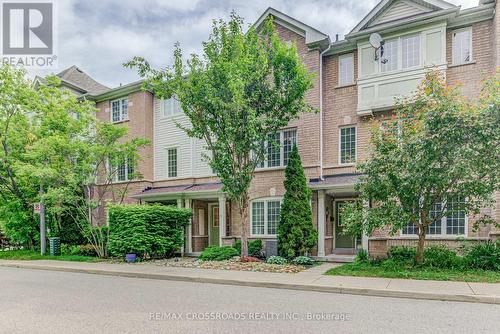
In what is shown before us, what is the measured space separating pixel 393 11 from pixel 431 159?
766 centimetres

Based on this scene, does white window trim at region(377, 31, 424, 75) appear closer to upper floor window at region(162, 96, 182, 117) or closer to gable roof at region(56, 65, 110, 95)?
upper floor window at region(162, 96, 182, 117)

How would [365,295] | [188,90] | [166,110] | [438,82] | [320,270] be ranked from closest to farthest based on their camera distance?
1. [365,295]
2. [438,82]
3. [320,270]
4. [188,90]
5. [166,110]

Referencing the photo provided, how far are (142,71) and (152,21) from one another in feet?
10.3

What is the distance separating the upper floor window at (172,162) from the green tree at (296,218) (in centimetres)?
754

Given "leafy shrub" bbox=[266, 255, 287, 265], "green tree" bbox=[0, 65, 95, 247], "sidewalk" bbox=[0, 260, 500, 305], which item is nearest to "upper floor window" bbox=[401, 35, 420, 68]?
"sidewalk" bbox=[0, 260, 500, 305]

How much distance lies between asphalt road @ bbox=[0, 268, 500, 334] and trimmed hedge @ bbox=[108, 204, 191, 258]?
523cm

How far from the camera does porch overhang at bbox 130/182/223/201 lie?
1711 centimetres

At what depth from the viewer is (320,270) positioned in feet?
39.2

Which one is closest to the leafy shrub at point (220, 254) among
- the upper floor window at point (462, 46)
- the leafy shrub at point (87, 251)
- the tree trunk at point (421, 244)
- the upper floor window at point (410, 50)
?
the leafy shrub at point (87, 251)

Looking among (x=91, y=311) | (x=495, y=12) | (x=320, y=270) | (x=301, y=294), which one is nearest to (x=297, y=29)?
(x=495, y=12)

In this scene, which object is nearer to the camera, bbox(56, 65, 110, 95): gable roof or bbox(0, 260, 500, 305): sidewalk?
bbox(0, 260, 500, 305): sidewalk

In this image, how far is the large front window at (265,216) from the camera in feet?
53.3

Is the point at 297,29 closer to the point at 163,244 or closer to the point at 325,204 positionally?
the point at 325,204

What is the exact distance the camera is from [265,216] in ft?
53.9
